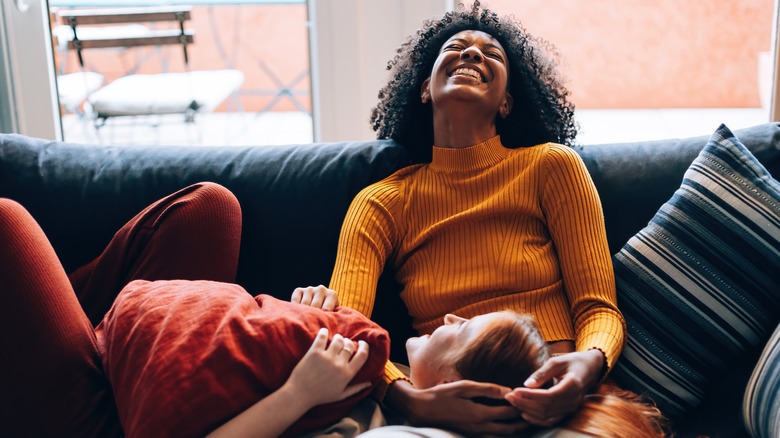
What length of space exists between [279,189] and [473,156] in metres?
0.45

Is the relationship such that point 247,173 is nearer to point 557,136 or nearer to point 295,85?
point 557,136

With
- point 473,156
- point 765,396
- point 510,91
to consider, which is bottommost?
point 765,396

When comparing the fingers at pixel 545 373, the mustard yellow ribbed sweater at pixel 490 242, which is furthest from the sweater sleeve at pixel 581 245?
the fingers at pixel 545 373

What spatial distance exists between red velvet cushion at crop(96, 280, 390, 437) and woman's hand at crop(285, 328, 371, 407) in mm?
20

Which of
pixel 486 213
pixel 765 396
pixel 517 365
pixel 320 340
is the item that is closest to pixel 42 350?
pixel 320 340

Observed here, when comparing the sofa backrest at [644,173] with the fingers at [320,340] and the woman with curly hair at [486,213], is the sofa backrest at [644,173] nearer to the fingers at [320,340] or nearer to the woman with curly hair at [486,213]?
the woman with curly hair at [486,213]

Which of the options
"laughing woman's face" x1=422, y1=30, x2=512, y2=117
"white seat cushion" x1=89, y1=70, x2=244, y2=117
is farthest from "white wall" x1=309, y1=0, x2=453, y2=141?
"laughing woman's face" x1=422, y1=30, x2=512, y2=117

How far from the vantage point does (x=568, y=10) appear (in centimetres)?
270

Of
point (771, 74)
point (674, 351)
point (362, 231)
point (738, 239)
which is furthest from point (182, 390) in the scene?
point (771, 74)

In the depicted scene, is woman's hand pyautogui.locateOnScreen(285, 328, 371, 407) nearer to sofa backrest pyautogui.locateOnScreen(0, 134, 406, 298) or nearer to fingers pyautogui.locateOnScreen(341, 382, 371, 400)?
fingers pyautogui.locateOnScreen(341, 382, 371, 400)

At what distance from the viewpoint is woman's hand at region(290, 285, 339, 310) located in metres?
1.50

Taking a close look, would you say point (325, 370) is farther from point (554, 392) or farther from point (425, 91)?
point (425, 91)

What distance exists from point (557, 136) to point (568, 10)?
939 millimetres

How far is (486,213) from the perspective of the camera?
1715 mm
